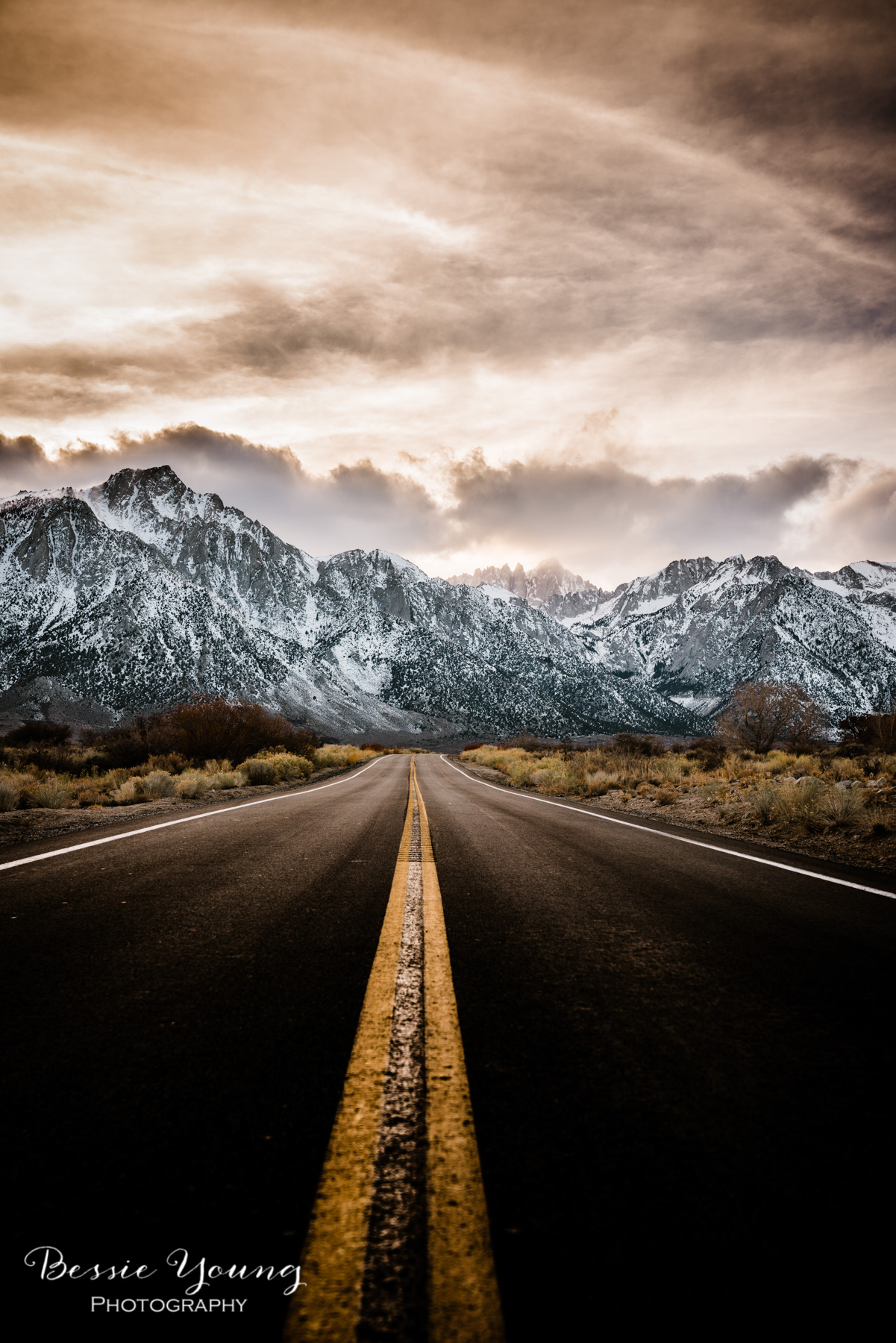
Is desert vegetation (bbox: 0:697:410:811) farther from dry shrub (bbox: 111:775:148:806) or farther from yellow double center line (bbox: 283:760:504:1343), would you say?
yellow double center line (bbox: 283:760:504:1343)

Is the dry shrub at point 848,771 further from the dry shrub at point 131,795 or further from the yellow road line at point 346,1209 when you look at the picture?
the dry shrub at point 131,795

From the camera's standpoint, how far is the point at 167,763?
62.3 feet

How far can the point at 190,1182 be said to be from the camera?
52.4 inches

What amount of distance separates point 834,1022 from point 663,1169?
55.6 inches

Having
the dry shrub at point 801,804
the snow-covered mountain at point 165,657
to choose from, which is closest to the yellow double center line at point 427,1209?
the dry shrub at point 801,804

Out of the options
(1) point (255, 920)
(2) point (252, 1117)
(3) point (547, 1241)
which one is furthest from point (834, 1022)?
(1) point (255, 920)

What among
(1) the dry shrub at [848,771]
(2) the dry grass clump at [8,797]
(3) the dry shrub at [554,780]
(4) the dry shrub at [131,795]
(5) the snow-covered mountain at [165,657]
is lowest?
(3) the dry shrub at [554,780]

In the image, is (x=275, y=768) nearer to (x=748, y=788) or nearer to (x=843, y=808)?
(x=748, y=788)

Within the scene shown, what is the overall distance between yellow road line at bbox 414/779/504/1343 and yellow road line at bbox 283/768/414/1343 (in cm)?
14

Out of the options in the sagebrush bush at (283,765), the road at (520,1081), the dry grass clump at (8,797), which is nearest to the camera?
the road at (520,1081)

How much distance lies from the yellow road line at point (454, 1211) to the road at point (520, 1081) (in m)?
0.04

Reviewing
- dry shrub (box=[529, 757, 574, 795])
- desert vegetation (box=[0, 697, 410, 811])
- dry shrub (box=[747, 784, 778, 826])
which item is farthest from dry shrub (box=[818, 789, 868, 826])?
desert vegetation (box=[0, 697, 410, 811])

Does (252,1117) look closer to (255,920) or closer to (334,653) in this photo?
(255,920)

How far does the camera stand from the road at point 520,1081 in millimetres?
1161
